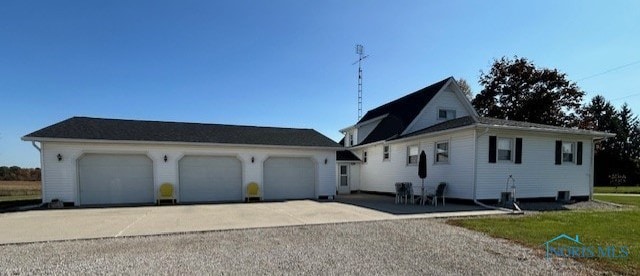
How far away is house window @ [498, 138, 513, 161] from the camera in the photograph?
13.8 meters

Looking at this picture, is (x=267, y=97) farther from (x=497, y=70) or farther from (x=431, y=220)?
(x=497, y=70)

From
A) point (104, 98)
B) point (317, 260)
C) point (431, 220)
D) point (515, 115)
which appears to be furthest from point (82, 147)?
point (515, 115)

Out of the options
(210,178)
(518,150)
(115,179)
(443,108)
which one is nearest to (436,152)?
(518,150)

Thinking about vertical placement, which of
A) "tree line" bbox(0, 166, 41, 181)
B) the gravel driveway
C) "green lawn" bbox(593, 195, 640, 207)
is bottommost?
"green lawn" bbox(593, 195, 640, 207)

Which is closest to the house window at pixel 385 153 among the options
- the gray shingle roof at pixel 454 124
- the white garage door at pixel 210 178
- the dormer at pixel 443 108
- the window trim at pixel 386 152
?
the window trim at pixel 386 152

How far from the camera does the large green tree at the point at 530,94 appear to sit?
28.3m

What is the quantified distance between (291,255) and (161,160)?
35.2 feet

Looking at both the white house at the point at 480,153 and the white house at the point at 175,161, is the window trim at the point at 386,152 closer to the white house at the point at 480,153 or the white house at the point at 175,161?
the white house at the point at 480,153

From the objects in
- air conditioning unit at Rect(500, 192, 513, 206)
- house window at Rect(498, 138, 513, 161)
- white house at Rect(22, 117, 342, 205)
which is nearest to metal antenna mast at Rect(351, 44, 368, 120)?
white house at Rect(22, 117, 342, 205)

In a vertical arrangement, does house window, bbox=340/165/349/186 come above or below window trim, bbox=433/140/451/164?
below

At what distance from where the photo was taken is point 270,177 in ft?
52.7

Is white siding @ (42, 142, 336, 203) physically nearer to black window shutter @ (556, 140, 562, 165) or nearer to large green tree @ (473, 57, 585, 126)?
black window shutter @ (556, 140, 562, 165)

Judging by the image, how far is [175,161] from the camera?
14.4 m

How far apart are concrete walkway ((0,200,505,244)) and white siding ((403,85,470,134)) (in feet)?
25.7
